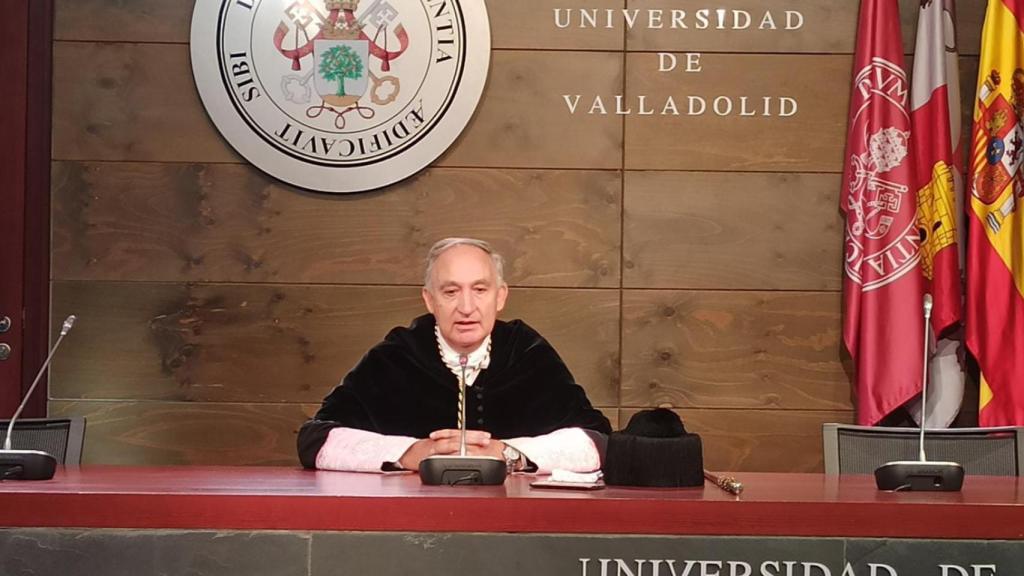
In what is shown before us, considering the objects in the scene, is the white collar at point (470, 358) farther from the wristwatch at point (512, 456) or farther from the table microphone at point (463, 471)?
the table microphone at point (463, 471)

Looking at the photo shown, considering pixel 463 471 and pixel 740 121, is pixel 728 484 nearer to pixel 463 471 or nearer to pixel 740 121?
pixel 463 471

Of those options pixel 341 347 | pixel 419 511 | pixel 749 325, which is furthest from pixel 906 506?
pixel 341 347

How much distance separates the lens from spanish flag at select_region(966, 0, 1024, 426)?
3.90 meters

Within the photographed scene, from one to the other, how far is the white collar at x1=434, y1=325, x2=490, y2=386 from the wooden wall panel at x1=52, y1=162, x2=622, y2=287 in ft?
2.95

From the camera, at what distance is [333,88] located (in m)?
4.14

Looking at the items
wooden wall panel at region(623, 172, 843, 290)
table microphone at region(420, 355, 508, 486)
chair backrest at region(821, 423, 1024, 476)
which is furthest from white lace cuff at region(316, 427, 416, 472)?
wooden wall panel at region(623, 172, 843, 290)

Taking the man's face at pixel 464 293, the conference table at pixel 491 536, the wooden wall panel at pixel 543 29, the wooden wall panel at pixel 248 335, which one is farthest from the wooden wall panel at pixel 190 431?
the conference table at pixel 491 536

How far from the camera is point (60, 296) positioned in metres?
4.14

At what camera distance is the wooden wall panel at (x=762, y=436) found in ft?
13.6

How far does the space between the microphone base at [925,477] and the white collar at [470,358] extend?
1257 mm

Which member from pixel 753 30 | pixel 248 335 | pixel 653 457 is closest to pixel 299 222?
pixel 248 335

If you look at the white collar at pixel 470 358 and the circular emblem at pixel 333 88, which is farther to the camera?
the circular emblem at pixel 333 88

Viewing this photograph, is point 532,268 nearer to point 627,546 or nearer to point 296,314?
point 296,314

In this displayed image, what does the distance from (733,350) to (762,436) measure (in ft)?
0.99
